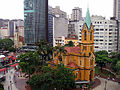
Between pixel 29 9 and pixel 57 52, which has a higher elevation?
pixel 29 9

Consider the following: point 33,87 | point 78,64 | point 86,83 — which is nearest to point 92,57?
point 78,64

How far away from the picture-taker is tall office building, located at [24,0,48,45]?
9331 centimetres

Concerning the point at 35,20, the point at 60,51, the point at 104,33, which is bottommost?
the point at 60,51

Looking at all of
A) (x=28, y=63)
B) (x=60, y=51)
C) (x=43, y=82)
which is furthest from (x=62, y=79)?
(x=28, y=63)

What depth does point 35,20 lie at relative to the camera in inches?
3713

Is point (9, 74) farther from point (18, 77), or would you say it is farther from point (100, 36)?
point (100, 36)

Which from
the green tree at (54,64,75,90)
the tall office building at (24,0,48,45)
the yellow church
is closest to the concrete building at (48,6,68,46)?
the tall office building at (24,0,48,45)

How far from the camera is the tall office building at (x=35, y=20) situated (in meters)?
93.3

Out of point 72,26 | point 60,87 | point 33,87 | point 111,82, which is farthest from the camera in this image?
point 72,26

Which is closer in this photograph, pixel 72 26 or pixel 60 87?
pixel 60 87

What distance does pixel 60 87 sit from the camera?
3519 centimetres

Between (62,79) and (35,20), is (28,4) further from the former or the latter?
(62,79)

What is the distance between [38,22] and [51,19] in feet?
43.8

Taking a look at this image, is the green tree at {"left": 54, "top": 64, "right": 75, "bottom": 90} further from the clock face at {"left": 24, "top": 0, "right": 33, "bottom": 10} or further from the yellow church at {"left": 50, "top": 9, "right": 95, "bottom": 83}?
the clock face at {"left": 24, "top": 0, "right": 33, "bottom": 10}
